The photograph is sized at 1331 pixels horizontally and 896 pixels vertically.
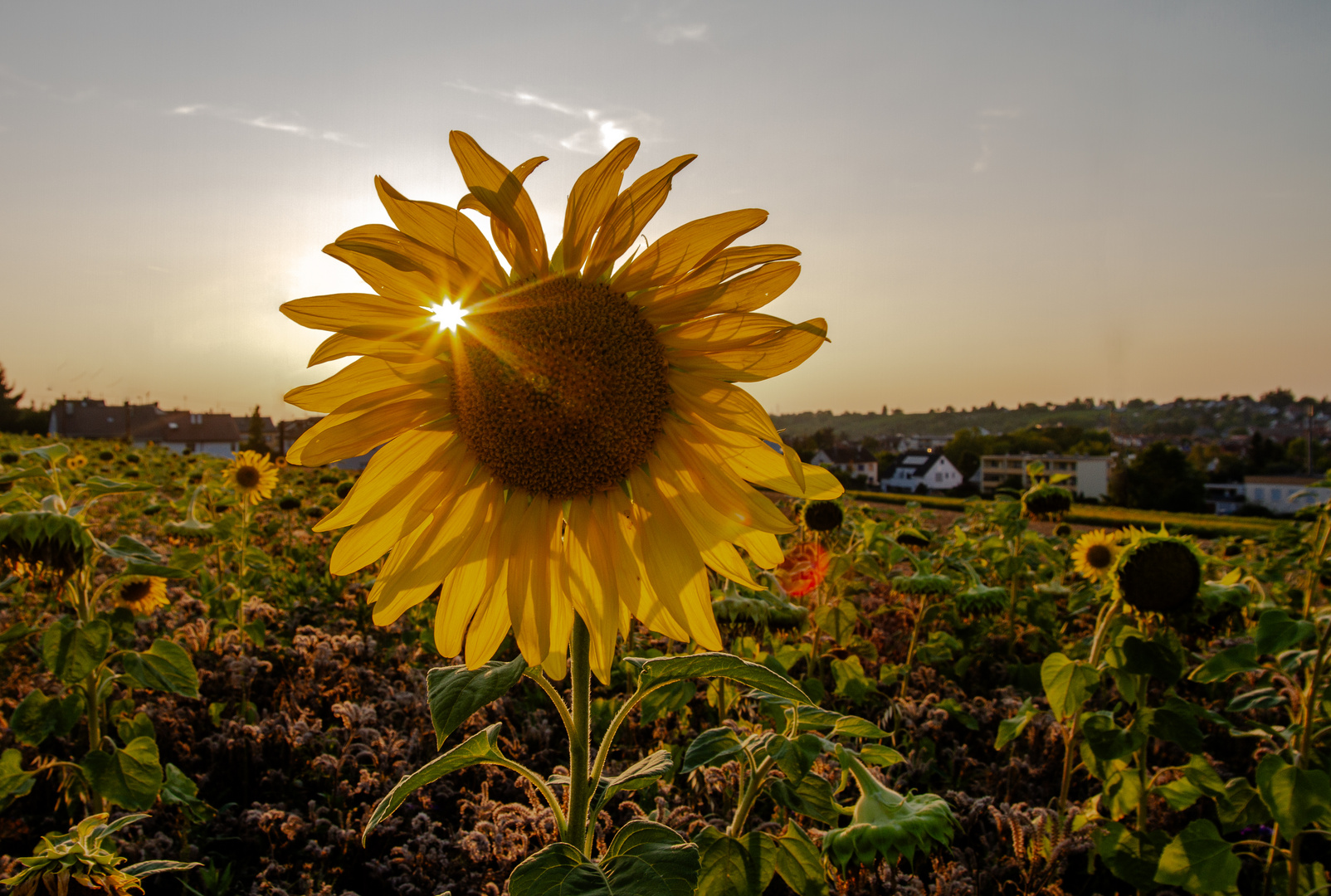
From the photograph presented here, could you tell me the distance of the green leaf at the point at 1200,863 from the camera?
7.89 ft

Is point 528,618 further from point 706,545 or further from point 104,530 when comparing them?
point 104,530

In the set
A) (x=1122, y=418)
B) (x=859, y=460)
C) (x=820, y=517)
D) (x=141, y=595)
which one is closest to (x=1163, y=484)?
Result: (x=859, y=460)

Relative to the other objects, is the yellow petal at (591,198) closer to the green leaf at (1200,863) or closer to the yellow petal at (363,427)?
the yellow petal at (363,427)

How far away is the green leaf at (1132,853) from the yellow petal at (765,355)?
254 cm

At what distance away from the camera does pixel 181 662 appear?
2.57 m

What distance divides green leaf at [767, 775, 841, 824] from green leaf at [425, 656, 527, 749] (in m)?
0.83

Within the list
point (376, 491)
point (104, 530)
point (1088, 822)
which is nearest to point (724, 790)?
point (1088, 822)

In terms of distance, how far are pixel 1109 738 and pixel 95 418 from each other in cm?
7713

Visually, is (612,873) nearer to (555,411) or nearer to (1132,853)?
(555,411)

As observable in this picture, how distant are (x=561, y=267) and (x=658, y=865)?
99 cm

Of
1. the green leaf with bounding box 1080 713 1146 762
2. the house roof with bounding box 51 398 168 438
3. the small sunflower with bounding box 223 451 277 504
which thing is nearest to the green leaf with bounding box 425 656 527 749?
the green leaf with bounding box 1080 713 1146 762

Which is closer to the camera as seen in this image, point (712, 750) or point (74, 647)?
point (712, 750)

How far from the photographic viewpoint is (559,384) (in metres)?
1.26

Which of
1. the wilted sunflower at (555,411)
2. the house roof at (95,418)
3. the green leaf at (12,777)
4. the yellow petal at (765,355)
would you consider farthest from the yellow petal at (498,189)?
the house roof at (95,418)
